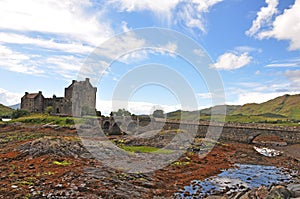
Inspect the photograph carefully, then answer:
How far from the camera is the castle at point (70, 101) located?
99.0 meters

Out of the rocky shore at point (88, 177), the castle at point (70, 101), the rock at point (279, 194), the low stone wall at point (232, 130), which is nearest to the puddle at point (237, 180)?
the rocky shore at point (88, 177)

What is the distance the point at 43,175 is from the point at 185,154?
2567 cm

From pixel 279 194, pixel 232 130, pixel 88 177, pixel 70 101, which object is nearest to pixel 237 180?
pixel 279 194

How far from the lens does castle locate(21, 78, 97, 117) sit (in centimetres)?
9900

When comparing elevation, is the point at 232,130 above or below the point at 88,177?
above

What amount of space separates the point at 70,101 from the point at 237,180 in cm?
8308

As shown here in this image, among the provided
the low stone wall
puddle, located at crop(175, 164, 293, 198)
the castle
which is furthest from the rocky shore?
the castle

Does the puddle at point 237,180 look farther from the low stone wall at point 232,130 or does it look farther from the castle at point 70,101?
the castle at point 70,101

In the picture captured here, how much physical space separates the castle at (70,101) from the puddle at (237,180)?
71.4 m

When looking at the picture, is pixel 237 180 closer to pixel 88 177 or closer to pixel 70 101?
pixel 88 177

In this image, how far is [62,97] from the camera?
107 m

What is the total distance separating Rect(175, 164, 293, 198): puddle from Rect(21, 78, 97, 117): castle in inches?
2811

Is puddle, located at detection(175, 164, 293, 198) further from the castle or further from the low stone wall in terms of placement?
the castle

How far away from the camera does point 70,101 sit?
4003 inches
